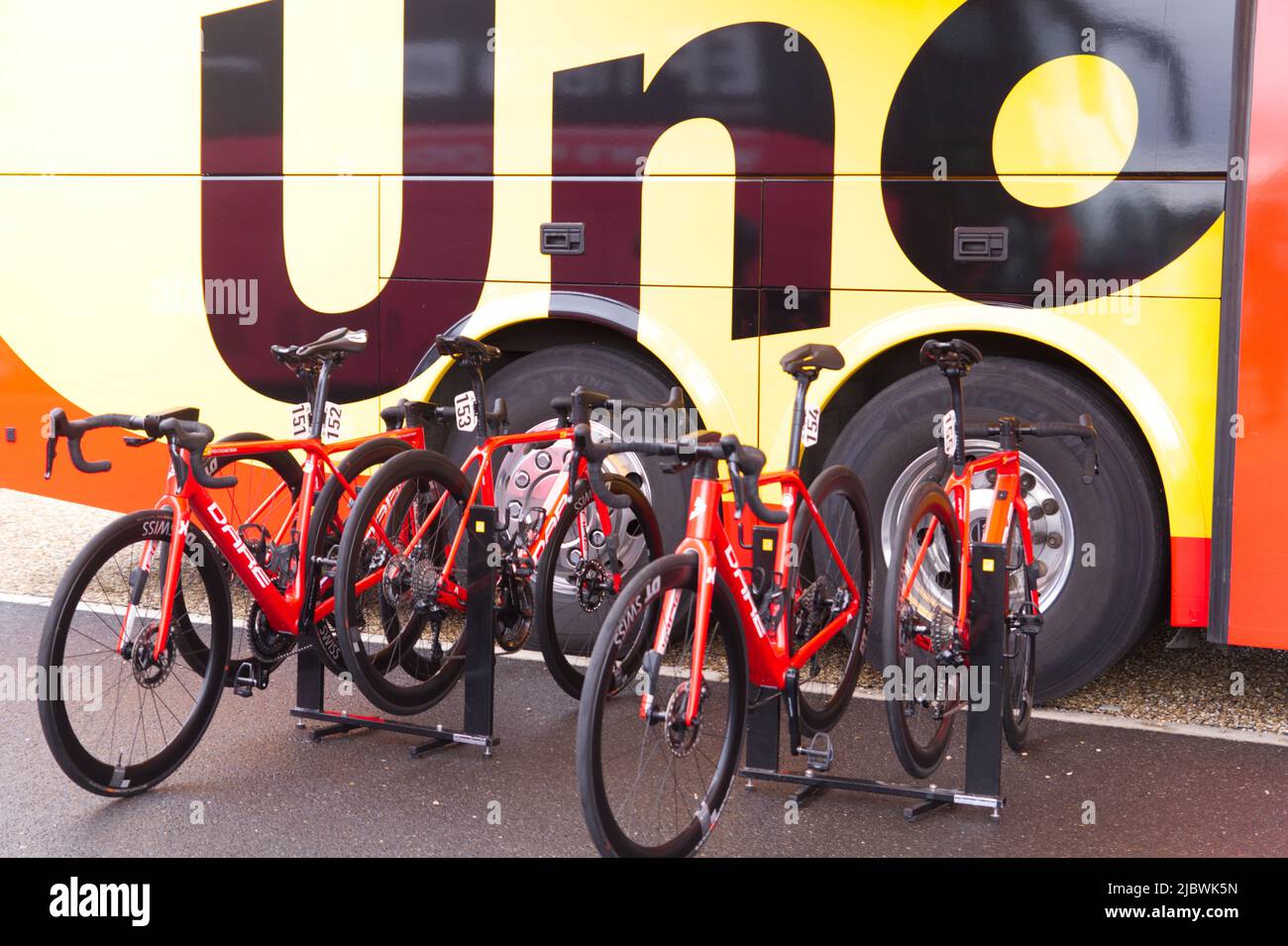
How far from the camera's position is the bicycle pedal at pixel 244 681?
474 centimetres

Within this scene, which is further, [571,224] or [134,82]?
[134,82]

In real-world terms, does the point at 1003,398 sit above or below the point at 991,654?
above

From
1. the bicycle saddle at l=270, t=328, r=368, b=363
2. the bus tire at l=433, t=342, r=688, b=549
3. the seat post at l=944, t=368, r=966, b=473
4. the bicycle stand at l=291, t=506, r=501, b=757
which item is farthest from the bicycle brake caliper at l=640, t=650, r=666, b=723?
the bus tire at l=433, t=342, r=688, b=549

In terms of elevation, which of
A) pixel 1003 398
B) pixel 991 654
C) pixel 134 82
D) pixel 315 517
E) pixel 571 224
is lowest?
pixel 991 654

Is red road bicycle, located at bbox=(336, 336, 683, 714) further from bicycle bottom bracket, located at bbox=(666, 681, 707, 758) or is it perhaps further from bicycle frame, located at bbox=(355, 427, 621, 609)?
bicycle bottom bracket, located at bbox=(666, 681, 707, 758)

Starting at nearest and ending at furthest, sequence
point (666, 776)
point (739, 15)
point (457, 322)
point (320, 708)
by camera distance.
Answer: point (666, 776), point (320, 708), point (739, 15), point (457, 322)

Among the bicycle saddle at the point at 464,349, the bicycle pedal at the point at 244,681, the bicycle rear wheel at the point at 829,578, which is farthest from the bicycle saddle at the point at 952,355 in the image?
the bicycle pedal at the point at 244,681

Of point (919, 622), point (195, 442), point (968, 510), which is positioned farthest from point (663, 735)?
point (195, 442)

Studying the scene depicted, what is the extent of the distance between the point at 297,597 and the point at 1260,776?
3.20 m

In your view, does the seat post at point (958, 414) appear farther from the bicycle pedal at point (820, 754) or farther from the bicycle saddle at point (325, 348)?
the bicycle saddle at point (325, 348)

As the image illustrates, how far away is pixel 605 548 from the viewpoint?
5.56 metres
